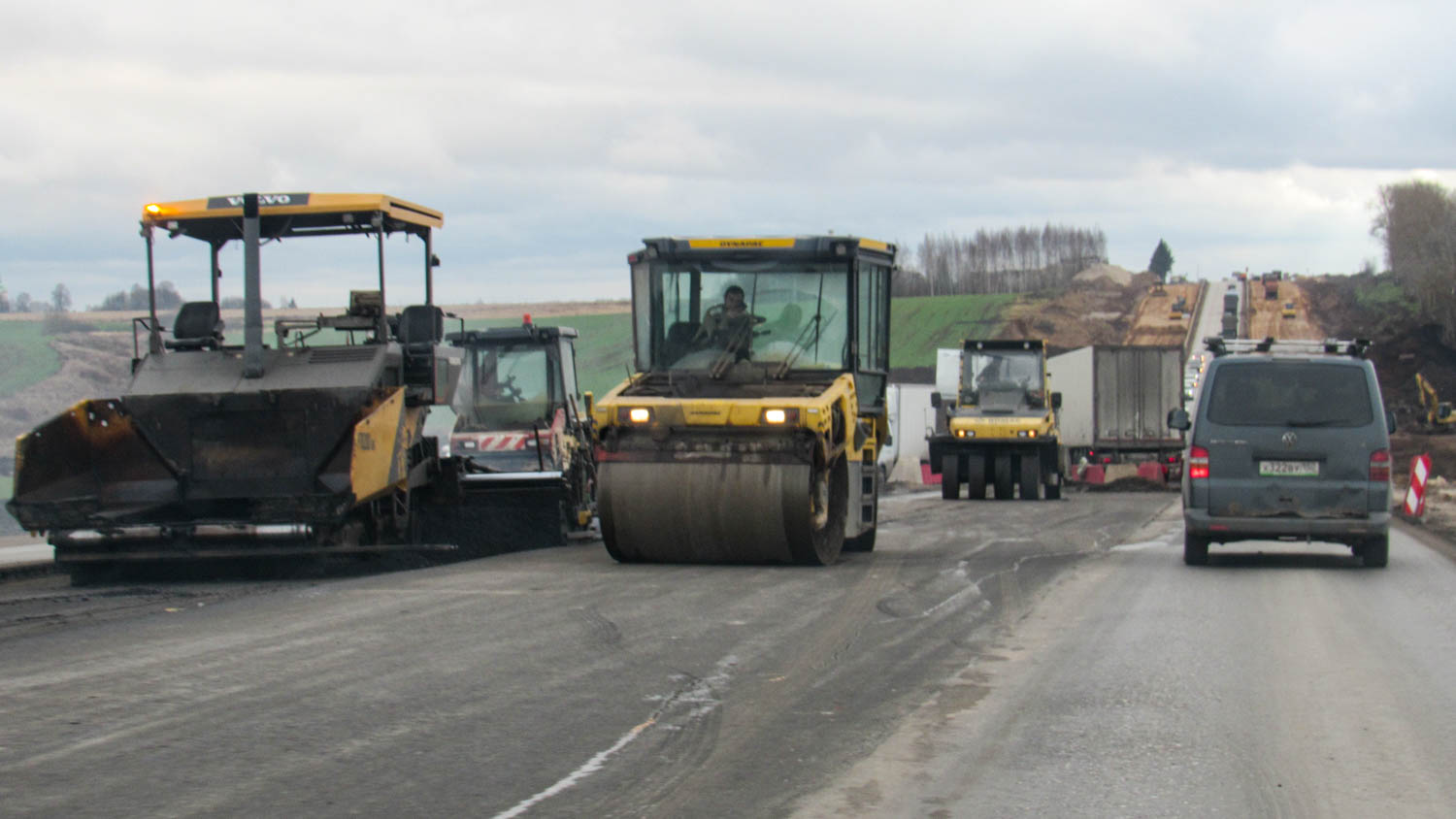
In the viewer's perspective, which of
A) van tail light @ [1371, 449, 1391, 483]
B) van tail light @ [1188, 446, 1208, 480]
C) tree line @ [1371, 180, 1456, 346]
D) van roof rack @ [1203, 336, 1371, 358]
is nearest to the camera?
van tail light @ [1371, 449, 1391, 483]

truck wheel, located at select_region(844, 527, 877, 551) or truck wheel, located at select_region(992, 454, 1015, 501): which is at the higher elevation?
truck wheel, located at select_region(844, 527, 877, 551)

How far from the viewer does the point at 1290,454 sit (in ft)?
46.9

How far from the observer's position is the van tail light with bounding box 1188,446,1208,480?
14477 mm

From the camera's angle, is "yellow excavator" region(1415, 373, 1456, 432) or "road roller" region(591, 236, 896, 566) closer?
"road roller" region(591, 236, 896, 566)

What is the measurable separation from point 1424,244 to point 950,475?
55829 mm

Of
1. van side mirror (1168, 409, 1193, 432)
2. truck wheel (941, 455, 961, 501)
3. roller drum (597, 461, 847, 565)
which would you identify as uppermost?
van side mirror (1168, 409, 1193, 432)

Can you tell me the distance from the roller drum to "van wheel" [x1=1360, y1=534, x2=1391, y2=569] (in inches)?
205

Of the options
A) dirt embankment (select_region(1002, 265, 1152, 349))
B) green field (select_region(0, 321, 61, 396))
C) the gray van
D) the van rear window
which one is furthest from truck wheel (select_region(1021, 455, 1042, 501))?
dirt embankment (select_region(1002, 265, 1152, 349))

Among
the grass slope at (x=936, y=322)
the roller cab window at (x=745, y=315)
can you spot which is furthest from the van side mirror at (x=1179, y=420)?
the grass slope at (x=936, y=322)

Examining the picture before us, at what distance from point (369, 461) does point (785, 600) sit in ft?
12.7

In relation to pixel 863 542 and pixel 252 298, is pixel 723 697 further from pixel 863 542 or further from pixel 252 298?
pixel 863 542

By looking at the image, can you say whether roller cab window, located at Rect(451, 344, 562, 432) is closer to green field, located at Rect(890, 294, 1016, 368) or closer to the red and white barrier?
the red and white barrier

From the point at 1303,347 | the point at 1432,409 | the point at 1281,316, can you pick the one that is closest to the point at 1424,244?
the point at 1281,316

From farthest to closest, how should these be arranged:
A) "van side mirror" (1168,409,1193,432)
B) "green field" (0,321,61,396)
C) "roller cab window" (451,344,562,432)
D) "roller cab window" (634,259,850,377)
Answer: "green field" (0,321,61,396) → "roller cab window" (451,344,562,432) → "van side mirror" (1168,409,1193,432) → "roller cab window" (634,259,850,377)
